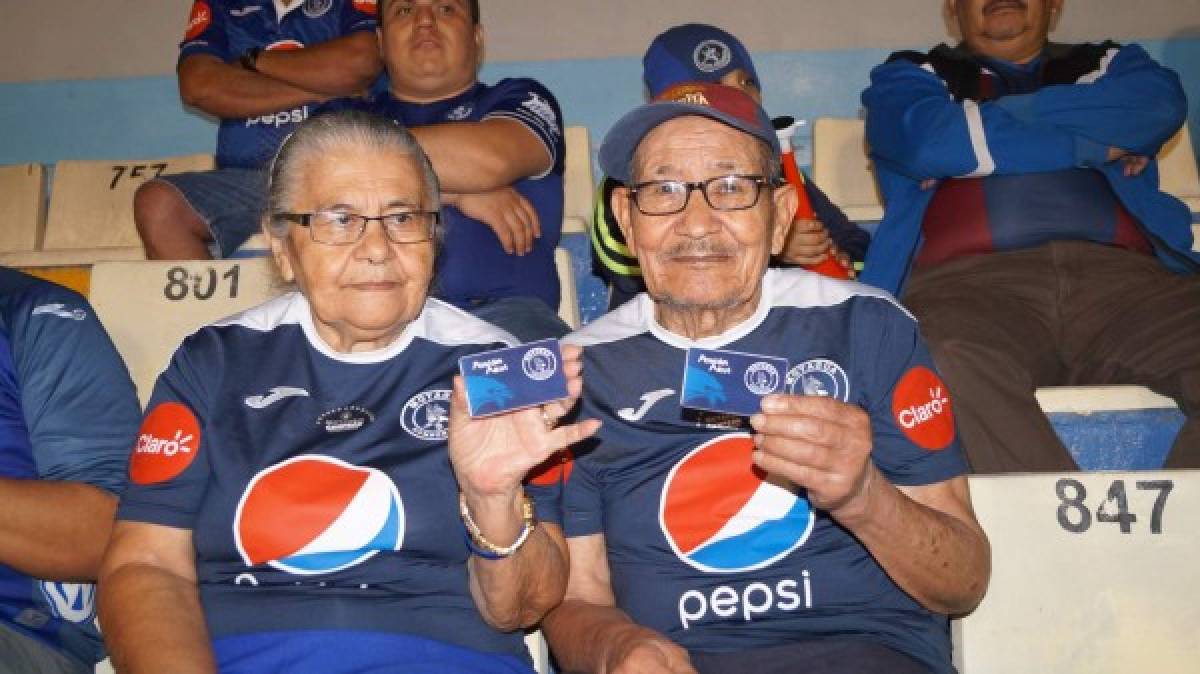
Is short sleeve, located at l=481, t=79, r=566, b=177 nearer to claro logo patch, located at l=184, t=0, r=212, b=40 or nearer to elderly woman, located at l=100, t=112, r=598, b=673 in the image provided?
elderly woman, located at l=100, t=112, r=598, b=673

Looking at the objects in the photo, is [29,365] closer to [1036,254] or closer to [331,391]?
[331,391]

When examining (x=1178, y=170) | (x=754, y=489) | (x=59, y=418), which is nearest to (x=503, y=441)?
(x=754, y=489)

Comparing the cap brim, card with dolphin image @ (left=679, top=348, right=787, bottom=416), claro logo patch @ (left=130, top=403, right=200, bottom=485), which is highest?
the cap brim

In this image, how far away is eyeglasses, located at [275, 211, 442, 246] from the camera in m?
1.95

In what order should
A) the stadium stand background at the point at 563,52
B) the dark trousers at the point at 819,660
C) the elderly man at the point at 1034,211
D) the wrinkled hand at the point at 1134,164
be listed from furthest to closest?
the stadium stand background at the point at 563,52, the wrinkled hand at the point at 1134,164, the elderly man at the point at 1034,211, the dark trousers at the point at 819,660

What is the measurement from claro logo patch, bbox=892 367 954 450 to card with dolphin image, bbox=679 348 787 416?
363 millimetres

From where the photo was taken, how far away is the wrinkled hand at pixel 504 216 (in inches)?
105

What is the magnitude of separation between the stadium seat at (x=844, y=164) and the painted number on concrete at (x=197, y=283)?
1.90 meters

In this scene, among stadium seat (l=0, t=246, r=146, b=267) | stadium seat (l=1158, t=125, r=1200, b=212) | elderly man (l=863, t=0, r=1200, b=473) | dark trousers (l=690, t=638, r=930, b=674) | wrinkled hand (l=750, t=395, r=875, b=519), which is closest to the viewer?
wrinkled hand (l=750, t=395, r=875, b=519)

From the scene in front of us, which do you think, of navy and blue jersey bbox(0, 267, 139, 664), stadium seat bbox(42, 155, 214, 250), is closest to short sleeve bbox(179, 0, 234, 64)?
stadium seat bbox(42, 155, 214, 250)

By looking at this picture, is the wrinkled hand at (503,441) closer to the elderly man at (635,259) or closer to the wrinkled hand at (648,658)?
the wrinkled hand at (648,658)

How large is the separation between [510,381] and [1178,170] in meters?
2.88

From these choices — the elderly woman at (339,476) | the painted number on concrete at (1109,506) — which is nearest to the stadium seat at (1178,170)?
the painted number on concrete at (1109,506)

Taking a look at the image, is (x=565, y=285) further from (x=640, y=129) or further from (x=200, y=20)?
(x=200, y=20)
